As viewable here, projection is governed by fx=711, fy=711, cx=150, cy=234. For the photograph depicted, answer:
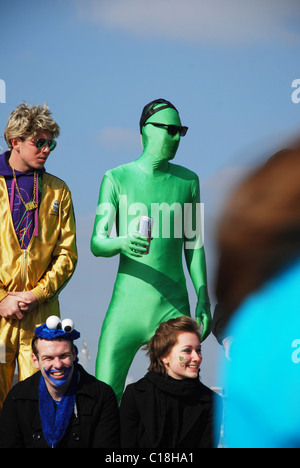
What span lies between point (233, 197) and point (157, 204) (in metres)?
3.10

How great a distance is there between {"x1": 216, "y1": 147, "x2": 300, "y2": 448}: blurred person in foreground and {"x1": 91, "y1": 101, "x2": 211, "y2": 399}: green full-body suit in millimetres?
2889

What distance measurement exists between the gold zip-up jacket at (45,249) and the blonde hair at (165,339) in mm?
751

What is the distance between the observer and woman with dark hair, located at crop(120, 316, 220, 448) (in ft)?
9.86

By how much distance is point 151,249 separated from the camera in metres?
3.83

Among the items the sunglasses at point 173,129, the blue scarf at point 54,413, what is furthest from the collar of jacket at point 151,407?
the sunglasses at point 173,129

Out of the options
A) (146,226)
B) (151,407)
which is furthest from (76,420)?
(146,226)

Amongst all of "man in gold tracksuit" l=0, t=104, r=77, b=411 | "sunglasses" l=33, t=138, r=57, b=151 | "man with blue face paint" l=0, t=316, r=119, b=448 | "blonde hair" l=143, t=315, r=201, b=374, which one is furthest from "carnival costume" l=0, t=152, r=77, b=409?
"blonde hair" l=143, t=315, r=201, b=374

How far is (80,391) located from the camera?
3.05 metres

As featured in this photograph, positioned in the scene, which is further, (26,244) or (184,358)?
(26,244)

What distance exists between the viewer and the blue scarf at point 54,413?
9.65ft

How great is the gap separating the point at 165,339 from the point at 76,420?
0.54m

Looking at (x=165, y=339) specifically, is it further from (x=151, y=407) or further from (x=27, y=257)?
(x=27, y=257)
